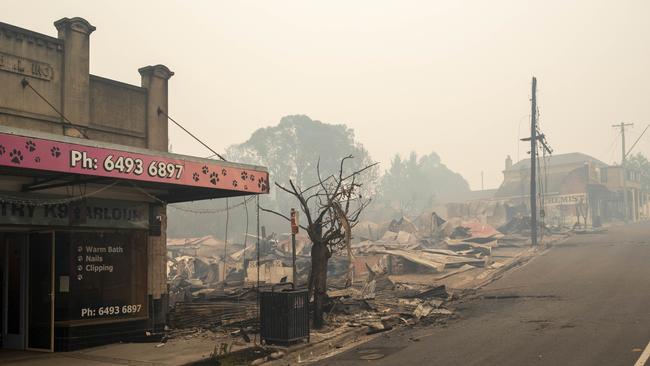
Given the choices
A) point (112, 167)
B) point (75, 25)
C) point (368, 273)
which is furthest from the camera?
point (368, 273)

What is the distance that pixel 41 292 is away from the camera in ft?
40.6

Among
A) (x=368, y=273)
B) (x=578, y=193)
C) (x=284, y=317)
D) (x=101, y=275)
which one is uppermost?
(x=578, y=193)

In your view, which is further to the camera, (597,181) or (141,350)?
(597,181)

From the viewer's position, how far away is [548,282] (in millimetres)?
20875

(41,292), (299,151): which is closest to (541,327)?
(41,292)

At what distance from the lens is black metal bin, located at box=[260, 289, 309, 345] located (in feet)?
39.4

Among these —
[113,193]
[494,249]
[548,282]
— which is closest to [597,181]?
[494,249]

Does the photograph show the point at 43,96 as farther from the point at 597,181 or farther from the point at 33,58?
the point at 597,181

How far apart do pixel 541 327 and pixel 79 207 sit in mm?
10592

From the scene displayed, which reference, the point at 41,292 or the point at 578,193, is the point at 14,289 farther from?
the point at 578,193

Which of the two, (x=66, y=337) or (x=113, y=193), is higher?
(x=113, y=193)

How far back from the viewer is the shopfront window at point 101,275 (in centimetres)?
1241

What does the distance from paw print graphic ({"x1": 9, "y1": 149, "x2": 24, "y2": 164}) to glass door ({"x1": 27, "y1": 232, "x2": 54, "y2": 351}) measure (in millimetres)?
3740

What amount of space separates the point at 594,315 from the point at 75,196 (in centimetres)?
1246
